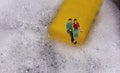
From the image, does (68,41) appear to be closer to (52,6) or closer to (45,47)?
(45,47)

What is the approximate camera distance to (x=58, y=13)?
11.2 metres

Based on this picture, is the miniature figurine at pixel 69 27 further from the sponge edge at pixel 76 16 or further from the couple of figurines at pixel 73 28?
the sponge edge at pixel 76 16

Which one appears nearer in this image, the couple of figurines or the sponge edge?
the couple of figurines

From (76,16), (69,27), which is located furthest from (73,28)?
(76,16)

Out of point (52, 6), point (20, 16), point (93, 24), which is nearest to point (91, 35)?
point (93, 24)

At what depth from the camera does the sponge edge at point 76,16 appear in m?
10.6

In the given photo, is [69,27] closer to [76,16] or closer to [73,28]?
[73,28]

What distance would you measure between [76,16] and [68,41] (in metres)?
0.98

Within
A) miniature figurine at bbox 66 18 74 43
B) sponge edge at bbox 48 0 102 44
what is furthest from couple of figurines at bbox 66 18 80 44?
sponge edge at bbox 48 0 102 44

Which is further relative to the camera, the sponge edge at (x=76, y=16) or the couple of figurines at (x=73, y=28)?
the sponge edge at (x=76, y=16)

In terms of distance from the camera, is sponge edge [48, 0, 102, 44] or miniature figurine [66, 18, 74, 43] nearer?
miniature figurine [66, 18, 74, 43]

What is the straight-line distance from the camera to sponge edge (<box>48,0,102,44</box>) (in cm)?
1059

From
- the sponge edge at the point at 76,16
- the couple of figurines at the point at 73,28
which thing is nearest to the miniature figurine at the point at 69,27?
the couple of figurines at the point at 73,28

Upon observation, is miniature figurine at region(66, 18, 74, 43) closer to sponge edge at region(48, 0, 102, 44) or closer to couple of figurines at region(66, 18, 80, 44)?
couple of figurines at region(66, 18, 80, 44)
